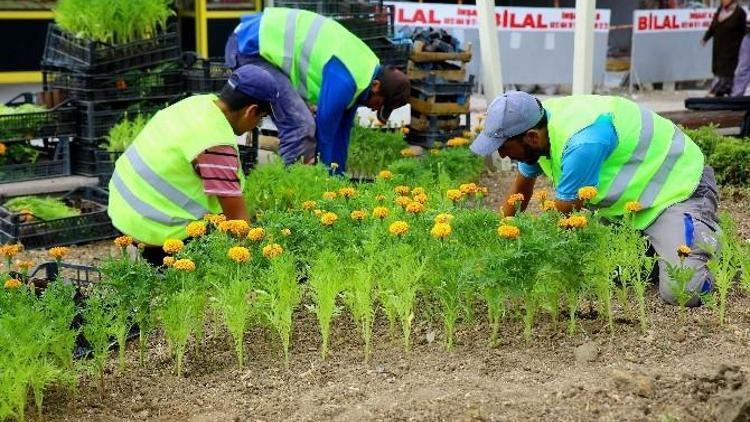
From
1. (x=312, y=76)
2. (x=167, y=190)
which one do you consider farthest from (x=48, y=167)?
(x=167, y=190)

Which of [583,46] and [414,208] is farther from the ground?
[583,46]

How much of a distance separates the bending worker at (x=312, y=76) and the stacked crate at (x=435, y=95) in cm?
187

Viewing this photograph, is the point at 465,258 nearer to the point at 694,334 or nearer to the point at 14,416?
the point at 694,334

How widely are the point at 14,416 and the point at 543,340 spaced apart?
2.22m

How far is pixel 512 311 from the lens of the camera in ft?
18.2

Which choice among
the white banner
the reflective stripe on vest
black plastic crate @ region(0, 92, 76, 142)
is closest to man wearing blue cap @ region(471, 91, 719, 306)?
the reflective stripe on vest

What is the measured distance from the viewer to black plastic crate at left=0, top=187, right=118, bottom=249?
8.14 metres

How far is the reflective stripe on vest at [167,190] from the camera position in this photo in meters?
6.35

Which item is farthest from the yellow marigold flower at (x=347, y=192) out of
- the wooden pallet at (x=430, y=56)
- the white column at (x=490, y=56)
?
the wooden pallet at (x=430, y=56)

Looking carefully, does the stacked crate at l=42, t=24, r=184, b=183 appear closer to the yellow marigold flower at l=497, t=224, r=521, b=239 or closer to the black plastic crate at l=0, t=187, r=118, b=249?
the black plastic crate at l=0, t=187, r=118, b=249

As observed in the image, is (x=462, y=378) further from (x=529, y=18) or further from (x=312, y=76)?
(x=529, y=18)

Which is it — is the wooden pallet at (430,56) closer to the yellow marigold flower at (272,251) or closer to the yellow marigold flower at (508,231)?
the yellow marigold flower at (272,251)

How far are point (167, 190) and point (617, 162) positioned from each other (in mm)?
2362

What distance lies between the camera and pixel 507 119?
5957 millimetres
